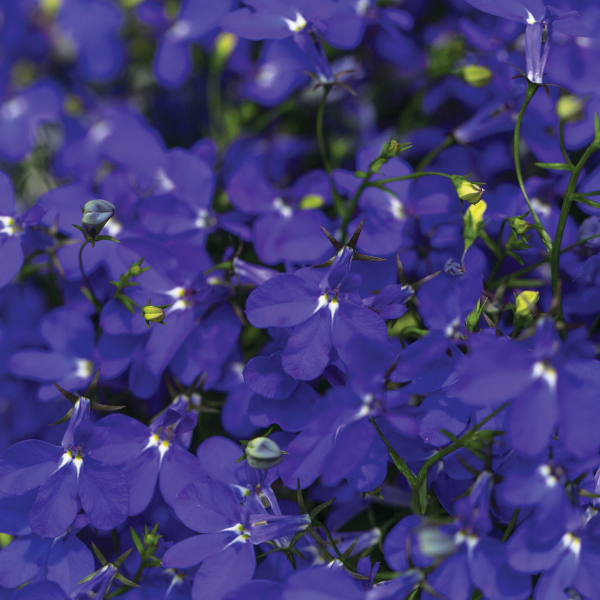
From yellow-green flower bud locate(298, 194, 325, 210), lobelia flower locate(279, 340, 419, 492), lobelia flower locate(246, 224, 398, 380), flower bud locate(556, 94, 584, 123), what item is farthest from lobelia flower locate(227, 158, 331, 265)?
flower bud locate(556, 94, 584, 123)

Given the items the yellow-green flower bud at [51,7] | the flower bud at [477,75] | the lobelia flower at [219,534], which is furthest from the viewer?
the yellow-green flower bud at [51,7]

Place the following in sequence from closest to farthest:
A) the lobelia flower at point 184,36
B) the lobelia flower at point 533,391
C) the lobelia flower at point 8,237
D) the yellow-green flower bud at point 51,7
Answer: the lobelia flower at point 533,391 < the lobelia flower at point 8,237 < the lobelia flower at point 184,36 < the yellow-green flower bud at point 51,7

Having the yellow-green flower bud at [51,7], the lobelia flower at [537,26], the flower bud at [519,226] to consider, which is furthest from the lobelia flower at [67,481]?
the yellow-green flower bud at [51,7]

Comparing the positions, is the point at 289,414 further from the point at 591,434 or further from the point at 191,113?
the point at 191,113

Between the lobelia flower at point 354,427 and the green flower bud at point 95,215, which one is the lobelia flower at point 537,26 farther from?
the green flower bud at point 95,215

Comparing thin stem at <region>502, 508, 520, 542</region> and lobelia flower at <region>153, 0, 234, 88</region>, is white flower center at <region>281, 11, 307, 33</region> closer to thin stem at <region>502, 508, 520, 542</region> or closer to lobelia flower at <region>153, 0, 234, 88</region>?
lobelia flower at <region>153, 0, 234, 88</region>

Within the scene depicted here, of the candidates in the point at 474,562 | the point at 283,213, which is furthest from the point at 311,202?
the point at 474,562

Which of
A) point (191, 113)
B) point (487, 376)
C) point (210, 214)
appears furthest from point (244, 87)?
point (487, 376)
